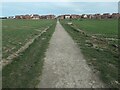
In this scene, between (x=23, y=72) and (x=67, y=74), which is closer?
(x=67, y=74)

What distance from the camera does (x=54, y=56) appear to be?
18.0 m

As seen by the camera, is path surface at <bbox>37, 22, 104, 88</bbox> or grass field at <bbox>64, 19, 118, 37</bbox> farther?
grass field at <bbox>64, 19, 118, 37</bbox>

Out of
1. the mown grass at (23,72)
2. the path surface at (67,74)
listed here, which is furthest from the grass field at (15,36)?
the path surface at (67,74)

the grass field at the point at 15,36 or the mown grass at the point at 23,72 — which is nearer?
the mown grass at the point at 23,72

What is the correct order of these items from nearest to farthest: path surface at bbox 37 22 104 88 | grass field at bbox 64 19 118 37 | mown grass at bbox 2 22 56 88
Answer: path surface at bbox 37 22 104 88, mown grass at bbox 2 22 56 88, grass field at bbox 64 19 118 37

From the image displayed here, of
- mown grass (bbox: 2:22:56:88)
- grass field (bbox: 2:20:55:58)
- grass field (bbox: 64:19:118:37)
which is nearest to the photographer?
mown grass (bbox: 2:22:56:88)

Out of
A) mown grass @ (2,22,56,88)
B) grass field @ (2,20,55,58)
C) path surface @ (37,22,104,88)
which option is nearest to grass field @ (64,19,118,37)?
grass field @ (2,20,55,58)

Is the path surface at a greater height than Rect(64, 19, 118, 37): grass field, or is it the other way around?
Rect(64, 19, 118, 37): grass field

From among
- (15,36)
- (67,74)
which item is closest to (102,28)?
(15,36)

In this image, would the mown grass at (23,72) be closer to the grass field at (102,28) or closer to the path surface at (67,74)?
the path surface at (67,74)

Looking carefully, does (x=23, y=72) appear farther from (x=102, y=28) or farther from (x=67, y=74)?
(x=102, y=28)

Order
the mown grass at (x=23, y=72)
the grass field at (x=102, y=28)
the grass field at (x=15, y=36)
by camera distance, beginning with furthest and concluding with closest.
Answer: the grass field at (x=102, y=28) < the grass field at (x=15, y=36) < the mown grass at (x=23, y=72)

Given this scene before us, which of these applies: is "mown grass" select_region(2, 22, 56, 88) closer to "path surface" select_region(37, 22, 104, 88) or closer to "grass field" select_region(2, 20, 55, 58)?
"path surface" select_region(37, 22, 104, 88)

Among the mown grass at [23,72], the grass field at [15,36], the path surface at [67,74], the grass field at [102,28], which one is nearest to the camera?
the path surface at [67,74]
